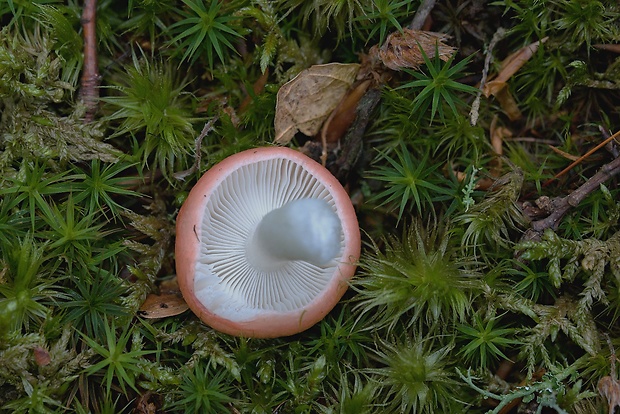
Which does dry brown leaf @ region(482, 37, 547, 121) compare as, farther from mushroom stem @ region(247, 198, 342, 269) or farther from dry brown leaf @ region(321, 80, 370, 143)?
mushroom stem @ region(247, 198, 342, 269)

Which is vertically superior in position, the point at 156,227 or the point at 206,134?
the point at 206,134

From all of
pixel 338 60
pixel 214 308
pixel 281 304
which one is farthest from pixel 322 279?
pixel 338 60

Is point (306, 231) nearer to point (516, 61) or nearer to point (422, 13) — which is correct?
point (422, 13)

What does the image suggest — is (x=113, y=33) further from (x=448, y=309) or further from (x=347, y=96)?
(x=448, y=309)

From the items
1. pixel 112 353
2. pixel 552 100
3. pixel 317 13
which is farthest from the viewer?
pixel 552 100

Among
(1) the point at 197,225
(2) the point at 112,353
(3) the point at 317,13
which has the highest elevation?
(3) the point at 317,13

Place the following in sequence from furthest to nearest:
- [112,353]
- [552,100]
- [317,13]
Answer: [552,100] < [317,13] < [112,353]

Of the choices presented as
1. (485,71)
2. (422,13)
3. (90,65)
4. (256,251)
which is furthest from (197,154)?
(485,71)
